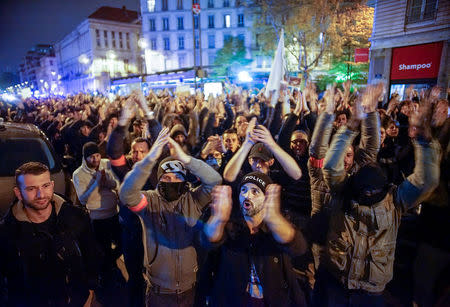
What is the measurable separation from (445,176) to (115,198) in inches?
155

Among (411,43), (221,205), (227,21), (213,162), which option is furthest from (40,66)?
(221,205)

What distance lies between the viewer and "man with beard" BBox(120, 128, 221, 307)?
8.23 feet

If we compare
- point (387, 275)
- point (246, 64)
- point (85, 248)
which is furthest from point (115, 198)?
point (246, 64)

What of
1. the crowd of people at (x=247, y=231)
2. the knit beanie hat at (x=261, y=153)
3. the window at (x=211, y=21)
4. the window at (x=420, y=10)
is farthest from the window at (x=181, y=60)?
the crowd of people at (x=247, y=231)

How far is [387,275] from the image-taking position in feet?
8.32

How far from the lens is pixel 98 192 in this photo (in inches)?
148

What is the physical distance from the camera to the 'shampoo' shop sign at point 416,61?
14.0m

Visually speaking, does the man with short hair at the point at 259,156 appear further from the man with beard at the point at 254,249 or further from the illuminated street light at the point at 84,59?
the illuminated street light at the point at 84,59

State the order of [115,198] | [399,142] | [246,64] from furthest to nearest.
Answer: [246,64]
[399,142]
[115,198]

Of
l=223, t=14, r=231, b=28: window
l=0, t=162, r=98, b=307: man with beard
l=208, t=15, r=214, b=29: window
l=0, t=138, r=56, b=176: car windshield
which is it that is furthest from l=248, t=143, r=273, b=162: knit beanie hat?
l=208, t=15, r=214, b=29: window

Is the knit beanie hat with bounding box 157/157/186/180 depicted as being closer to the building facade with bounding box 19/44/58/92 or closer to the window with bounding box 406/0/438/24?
the window with bounding box 406/0/438/24

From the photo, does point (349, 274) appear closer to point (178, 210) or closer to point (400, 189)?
point (400, 189)

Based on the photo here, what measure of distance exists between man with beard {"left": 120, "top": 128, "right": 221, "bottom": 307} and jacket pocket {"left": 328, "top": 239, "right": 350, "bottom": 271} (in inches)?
47.3

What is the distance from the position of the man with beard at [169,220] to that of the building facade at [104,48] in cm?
5939
